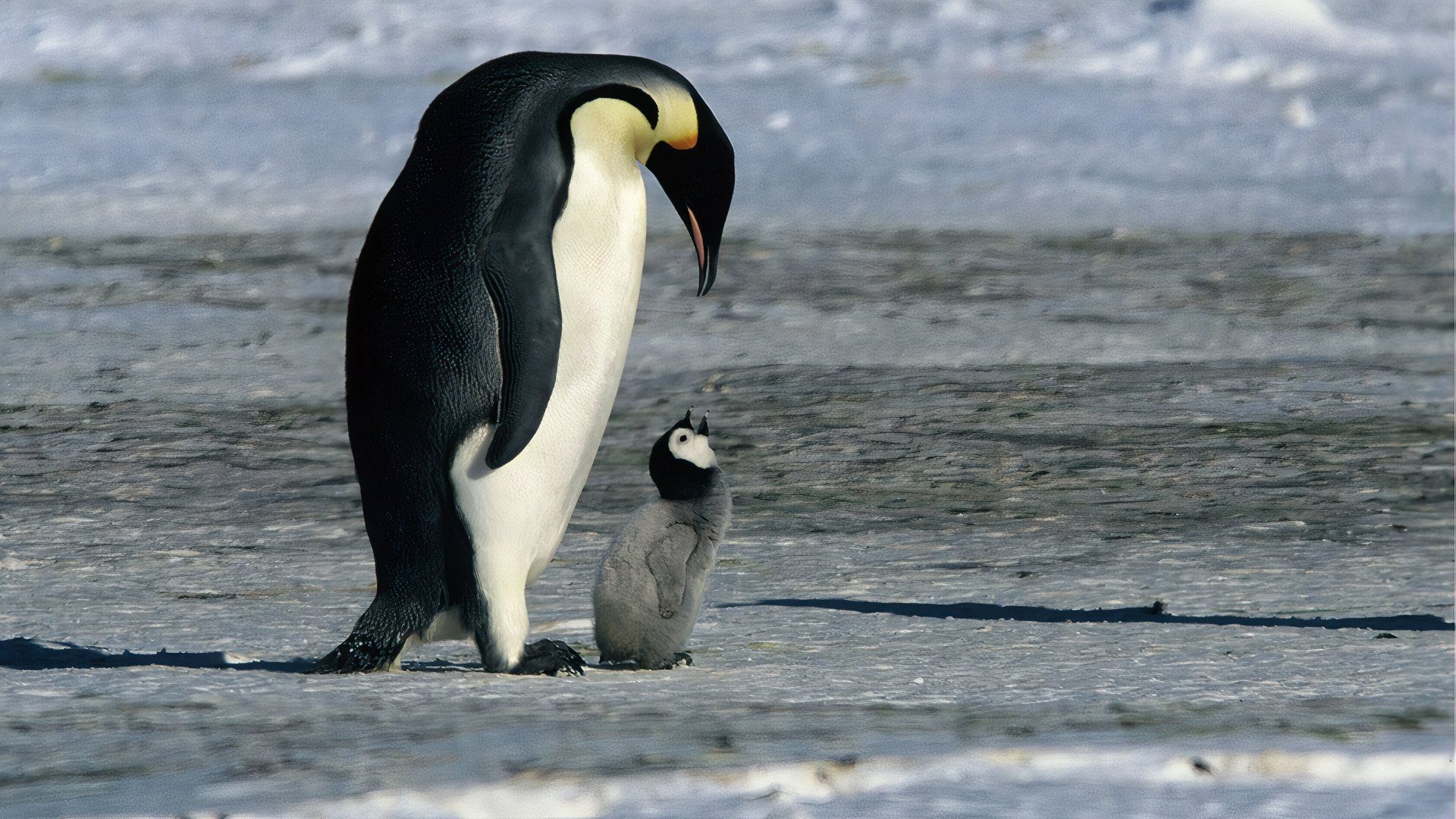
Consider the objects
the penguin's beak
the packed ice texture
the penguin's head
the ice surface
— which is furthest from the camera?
the packed ice texture

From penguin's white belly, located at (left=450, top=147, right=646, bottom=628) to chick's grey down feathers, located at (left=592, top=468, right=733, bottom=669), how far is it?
13 cm

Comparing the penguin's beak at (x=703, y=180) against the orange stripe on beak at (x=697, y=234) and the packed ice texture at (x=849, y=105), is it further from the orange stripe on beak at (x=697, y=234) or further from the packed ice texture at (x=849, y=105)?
the packed ice texture at (x=849, y=105)

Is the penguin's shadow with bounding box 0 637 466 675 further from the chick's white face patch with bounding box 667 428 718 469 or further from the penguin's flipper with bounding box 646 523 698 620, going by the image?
the chick's white face patch with bounding box 667 428 718 469

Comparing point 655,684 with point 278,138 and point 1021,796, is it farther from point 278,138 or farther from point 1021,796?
point 278,138

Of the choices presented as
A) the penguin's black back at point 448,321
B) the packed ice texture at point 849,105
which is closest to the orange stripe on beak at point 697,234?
the penguin's black back at point 448,321

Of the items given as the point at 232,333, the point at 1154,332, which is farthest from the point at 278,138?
the point at 1154,332

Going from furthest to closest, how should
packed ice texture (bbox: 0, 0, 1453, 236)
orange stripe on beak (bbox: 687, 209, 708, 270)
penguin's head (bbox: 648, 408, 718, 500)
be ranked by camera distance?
packed ice texture (bbox: 0, 0, 1453, 236) → orange stripe on beak (bbox: 687, 209, 708, 270) → penguin's head (bbox: 648, 408, 718, 500)

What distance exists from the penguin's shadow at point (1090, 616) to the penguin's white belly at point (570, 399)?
54cm

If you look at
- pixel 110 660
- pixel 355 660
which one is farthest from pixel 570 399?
pixel 110 660

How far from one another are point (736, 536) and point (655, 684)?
1.36 m

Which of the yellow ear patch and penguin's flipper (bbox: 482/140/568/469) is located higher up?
the yellow ear patch

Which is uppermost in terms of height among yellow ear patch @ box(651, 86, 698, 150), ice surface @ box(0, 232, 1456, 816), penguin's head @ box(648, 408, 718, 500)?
yellow ear patch @ box(651, 86, 698, 150)

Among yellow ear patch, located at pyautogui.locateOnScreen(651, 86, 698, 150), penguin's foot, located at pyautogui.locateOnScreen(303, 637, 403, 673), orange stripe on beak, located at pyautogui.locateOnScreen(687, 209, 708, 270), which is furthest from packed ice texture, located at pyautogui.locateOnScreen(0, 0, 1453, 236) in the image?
penguin's foot, located at pyautogui.locateOnScreen(303, 637, 403, 673)

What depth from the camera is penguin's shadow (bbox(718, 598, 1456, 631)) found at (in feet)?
10.5
